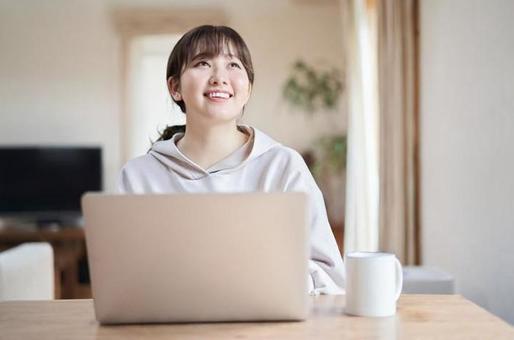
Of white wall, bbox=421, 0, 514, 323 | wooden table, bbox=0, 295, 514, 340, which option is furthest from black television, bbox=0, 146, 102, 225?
wooden table, bbox=0, 295, 514, 340

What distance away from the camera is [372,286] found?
1.25m

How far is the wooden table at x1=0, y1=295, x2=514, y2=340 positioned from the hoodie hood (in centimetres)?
43

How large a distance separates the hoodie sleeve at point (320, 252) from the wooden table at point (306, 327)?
0.53ft

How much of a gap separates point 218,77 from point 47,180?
16.3ft

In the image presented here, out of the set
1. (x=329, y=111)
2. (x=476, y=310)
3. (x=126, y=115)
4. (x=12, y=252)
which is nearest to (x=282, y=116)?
(x=329, y=111)

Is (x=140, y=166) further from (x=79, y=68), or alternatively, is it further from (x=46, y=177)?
(x=79, y=68)

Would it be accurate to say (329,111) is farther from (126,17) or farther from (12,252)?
(12,252)

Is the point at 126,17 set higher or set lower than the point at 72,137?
higher

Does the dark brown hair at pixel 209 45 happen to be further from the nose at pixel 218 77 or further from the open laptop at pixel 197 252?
the open laptop at pixel 197 252

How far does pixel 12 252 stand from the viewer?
2621 mm

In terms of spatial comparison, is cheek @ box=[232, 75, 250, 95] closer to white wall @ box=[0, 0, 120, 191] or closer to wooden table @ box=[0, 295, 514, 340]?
wooden table @ box=[0, 295, 514, 340]

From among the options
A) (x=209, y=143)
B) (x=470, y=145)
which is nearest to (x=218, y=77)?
(x=209, y=143)

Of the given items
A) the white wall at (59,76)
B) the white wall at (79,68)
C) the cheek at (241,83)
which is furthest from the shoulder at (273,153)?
the white wall at (59,76)

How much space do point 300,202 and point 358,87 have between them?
3600 mm
